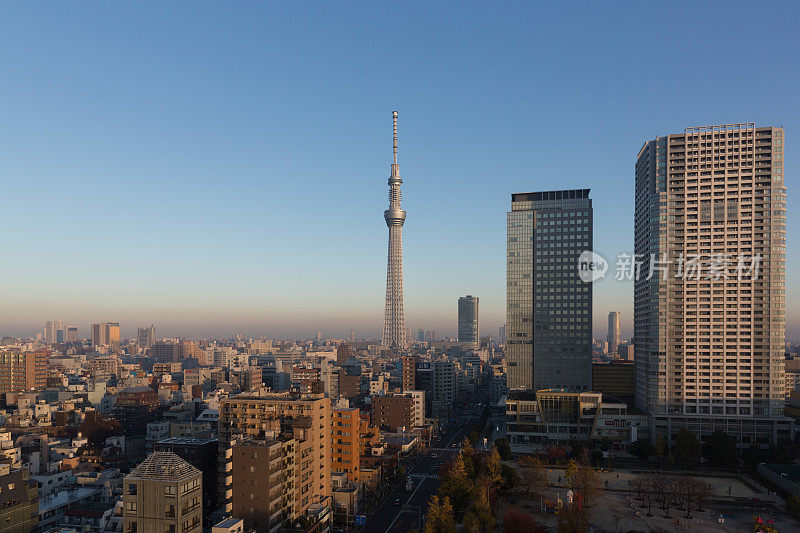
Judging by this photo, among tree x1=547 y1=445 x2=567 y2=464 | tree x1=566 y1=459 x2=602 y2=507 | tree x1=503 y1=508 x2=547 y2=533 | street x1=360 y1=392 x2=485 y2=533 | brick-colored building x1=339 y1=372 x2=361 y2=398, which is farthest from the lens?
brick-colored building x1=339 y1=372 x2=361 y2=398

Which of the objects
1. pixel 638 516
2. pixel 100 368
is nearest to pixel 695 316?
pixel 638 516

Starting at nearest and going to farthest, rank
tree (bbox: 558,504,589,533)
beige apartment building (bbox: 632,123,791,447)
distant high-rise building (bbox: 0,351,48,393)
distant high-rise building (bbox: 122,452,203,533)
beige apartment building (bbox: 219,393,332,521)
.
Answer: distant high-rise building (bbox: 122,452,203,533), tree (bbox: 558,504,589,533), beige apartment building (bbox: 219,393,332,521), beige apartment building (bbox: 632,123,791,447), distant high-rise building (bbox: 0,351,48,393)

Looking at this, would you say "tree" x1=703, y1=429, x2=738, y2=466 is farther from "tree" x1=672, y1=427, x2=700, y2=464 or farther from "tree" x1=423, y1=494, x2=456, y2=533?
"tree" x1=423, y1=494, x2=456, y2=533

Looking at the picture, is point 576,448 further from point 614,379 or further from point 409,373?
point 409,373

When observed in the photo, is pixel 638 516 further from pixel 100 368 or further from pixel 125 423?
pixel 100 368

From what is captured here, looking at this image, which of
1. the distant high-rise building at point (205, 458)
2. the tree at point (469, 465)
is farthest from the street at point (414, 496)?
the distant high-rise building at point (205, 458)

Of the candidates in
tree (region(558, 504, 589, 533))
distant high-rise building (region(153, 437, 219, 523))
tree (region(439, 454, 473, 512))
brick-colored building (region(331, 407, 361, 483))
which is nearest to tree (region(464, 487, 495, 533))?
tree (region(439, 454, 473, 512))
